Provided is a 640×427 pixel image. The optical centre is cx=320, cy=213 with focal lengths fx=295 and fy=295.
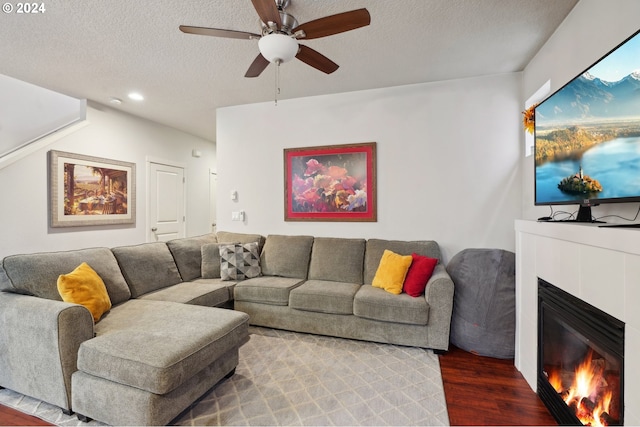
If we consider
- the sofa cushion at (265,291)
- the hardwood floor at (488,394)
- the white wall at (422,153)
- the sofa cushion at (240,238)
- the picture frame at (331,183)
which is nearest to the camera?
the hardwood floor at (488,394)

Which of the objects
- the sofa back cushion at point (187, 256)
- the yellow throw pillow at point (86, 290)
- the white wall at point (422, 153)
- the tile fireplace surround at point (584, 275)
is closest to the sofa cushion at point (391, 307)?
the tile fireplace surround at point (584, 275)

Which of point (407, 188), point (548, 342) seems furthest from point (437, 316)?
point (407, 188)

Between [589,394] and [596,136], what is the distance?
4.26ft

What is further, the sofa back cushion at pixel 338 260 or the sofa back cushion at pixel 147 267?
the sofa back cushion at pixel 338 260

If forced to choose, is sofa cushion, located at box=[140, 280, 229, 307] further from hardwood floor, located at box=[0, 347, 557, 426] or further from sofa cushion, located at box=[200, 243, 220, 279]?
hardwood floor, located at box=[0, 347, 557, 426]

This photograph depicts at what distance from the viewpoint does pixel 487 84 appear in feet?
10.2

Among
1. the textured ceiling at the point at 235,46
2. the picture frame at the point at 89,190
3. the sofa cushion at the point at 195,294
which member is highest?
the textured ceiling at the point at 235,46

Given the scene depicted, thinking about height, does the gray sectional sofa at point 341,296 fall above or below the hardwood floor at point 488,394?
above

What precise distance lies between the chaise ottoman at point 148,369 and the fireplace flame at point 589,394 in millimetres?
1980

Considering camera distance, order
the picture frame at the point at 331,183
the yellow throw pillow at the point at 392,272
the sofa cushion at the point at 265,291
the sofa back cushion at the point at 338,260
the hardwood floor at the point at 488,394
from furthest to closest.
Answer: the picture frame at the point at 331,183, the sofa back cushion at the point at 338,260, the sofa cushion at the point at 265,291, the yellow throw pillow at the point at 392,272, the hardwood floor at the point at 488,394

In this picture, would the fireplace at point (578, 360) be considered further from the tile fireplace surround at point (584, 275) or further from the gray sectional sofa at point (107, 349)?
the gray sectional sofa at point (107, 349)

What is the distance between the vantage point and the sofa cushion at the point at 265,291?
299 cm

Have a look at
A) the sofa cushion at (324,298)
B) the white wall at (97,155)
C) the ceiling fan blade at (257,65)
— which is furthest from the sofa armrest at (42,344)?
the ceiling fan blade at (257,65)

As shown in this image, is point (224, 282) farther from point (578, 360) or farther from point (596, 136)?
point (596, 136)
